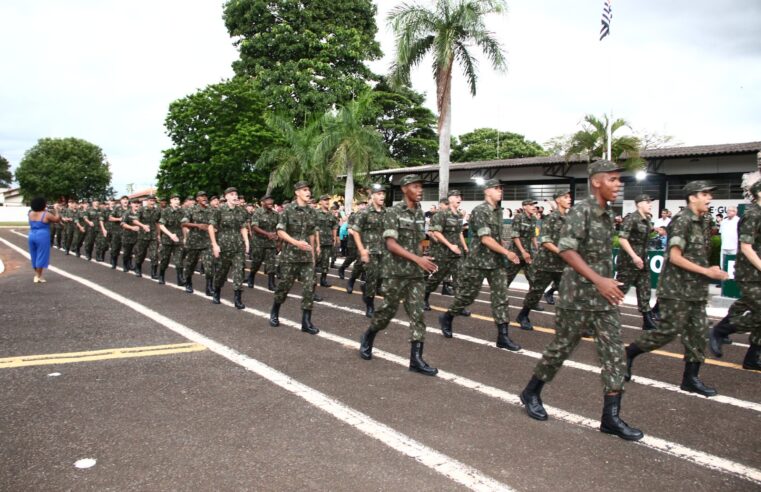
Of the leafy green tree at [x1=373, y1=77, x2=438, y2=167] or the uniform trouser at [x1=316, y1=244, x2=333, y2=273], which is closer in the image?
the uniform trouser at [x1=316, y1=244, x2=333, y2=273]

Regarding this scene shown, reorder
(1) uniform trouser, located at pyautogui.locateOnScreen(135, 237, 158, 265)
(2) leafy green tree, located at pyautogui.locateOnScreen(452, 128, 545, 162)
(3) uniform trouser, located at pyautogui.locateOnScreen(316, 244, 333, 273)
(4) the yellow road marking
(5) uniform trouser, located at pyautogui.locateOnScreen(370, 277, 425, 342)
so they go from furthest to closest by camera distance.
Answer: (2) leafy green tree, located at pyautogui.locateOnScreen(452, 128, 545, 162) < (1) uniform trouser, located at pyautogui.locateOnScreen(135, 237, 158, 265) < (3) uniform trouser, located at pyautogui.locateOnScreen(316, 244, 333, 273) < (4) the yellow road marking < (5) uniform trouser, located at pyautogui.locateOnScreen(370, 277, 425, 342)

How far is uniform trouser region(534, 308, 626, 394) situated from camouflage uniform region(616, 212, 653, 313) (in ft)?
13.1

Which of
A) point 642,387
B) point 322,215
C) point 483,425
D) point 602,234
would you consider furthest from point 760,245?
point 322,215

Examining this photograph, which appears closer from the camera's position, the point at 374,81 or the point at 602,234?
the point at 602,234

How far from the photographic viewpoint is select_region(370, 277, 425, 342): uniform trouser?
5.81 m

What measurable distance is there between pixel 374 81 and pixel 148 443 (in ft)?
124

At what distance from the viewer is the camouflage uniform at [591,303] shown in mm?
4172

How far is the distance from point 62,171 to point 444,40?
71.6 m

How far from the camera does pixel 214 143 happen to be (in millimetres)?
29406

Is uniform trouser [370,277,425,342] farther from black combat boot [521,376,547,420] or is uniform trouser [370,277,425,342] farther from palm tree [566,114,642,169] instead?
palm tree [566,114,642,169]

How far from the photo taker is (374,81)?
39719 mm

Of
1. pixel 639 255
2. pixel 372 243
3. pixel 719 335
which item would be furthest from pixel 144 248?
pixel 719 335

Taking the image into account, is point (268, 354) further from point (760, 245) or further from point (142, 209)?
point (142, 209)

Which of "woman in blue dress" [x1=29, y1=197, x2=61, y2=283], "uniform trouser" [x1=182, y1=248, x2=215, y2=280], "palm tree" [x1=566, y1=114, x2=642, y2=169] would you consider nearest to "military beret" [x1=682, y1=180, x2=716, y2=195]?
"uniform trouser" [x1=182, y1=248, x2=215, y2=280]
